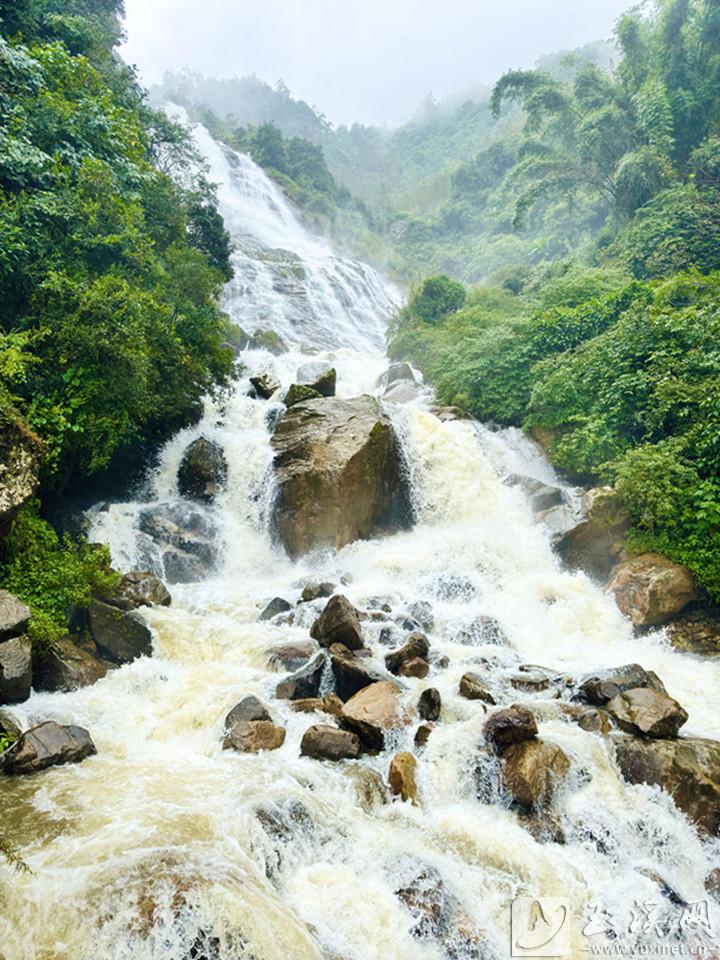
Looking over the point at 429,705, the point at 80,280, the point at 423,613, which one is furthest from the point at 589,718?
the point at 80,280

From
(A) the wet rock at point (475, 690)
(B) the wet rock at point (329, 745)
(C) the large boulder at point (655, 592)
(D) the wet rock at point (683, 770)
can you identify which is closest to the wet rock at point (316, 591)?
(A) the wet rock at point (475, 690)

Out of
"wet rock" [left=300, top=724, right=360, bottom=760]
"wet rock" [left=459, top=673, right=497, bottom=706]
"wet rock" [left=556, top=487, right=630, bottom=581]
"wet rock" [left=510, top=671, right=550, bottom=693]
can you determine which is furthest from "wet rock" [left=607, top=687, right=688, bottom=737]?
"wet rock" [left=556, top=487, right=630, bottom=581]

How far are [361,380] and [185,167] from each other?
11.2 meters

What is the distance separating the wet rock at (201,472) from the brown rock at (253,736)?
9.07 m

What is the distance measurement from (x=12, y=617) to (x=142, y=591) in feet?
11.6

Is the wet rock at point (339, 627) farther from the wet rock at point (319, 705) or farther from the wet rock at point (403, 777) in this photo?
the wet rock at point (403, 777)

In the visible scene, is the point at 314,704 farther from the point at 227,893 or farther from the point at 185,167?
the point at 185,167

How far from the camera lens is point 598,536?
11461 millimetres

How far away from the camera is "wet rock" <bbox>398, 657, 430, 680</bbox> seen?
7910 millimetres

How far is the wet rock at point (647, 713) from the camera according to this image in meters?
6.08

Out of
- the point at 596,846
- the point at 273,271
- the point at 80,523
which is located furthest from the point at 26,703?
the point at 273,271

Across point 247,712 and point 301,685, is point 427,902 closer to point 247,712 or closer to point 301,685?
point 247,712

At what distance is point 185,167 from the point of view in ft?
69.3

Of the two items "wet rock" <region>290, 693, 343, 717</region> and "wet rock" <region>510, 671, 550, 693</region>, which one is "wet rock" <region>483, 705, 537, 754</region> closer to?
"wet rock" <region>510, 671, 550, 693</region>
